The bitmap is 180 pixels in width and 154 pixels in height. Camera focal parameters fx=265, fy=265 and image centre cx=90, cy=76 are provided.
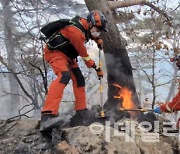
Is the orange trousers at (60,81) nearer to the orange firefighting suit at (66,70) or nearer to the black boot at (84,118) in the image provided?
the orange firefighting suit at (66,70)

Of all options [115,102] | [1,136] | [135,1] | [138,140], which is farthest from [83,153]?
[135,1]

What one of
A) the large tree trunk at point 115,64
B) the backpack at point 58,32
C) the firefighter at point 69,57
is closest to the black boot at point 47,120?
the firefighter at point 69,57

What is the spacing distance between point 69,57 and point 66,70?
1.47 ft

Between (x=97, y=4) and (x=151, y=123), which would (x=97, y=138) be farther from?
(x=97, y=4)

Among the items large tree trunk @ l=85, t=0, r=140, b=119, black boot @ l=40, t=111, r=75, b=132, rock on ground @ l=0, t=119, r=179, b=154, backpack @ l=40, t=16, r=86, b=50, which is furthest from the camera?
large tree trunk @ l=85, t=0, r=140, b=119

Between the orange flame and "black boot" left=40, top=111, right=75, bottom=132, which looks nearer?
"black boot" left=40, top=111, right=75, bottom=132

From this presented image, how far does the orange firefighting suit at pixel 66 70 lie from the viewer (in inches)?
159

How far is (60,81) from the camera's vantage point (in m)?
4.14

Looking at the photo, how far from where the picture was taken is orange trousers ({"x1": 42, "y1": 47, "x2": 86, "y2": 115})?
402 centimetres

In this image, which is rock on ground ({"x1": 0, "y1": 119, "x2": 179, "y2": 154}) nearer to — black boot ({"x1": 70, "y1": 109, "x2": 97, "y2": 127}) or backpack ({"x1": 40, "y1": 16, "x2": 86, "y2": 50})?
black boot ({"x1": 70, "y1": 109, "x2": 97, "y2": 127})

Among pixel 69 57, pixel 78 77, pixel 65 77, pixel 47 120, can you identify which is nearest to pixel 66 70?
pixel 65 77

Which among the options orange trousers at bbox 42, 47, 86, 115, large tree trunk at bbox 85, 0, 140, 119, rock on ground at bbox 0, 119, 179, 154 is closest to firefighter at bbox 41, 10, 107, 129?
orange trousers at bbox 42, 47, 86, 115

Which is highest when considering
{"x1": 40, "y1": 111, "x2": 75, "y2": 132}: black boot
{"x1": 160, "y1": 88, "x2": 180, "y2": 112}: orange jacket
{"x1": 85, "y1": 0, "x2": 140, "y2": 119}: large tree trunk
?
{"x1": 85, "y1": 0, "x2": 140, "y2": 119}: large tree trunk

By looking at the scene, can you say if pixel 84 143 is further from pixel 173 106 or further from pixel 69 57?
pixel 173 106
